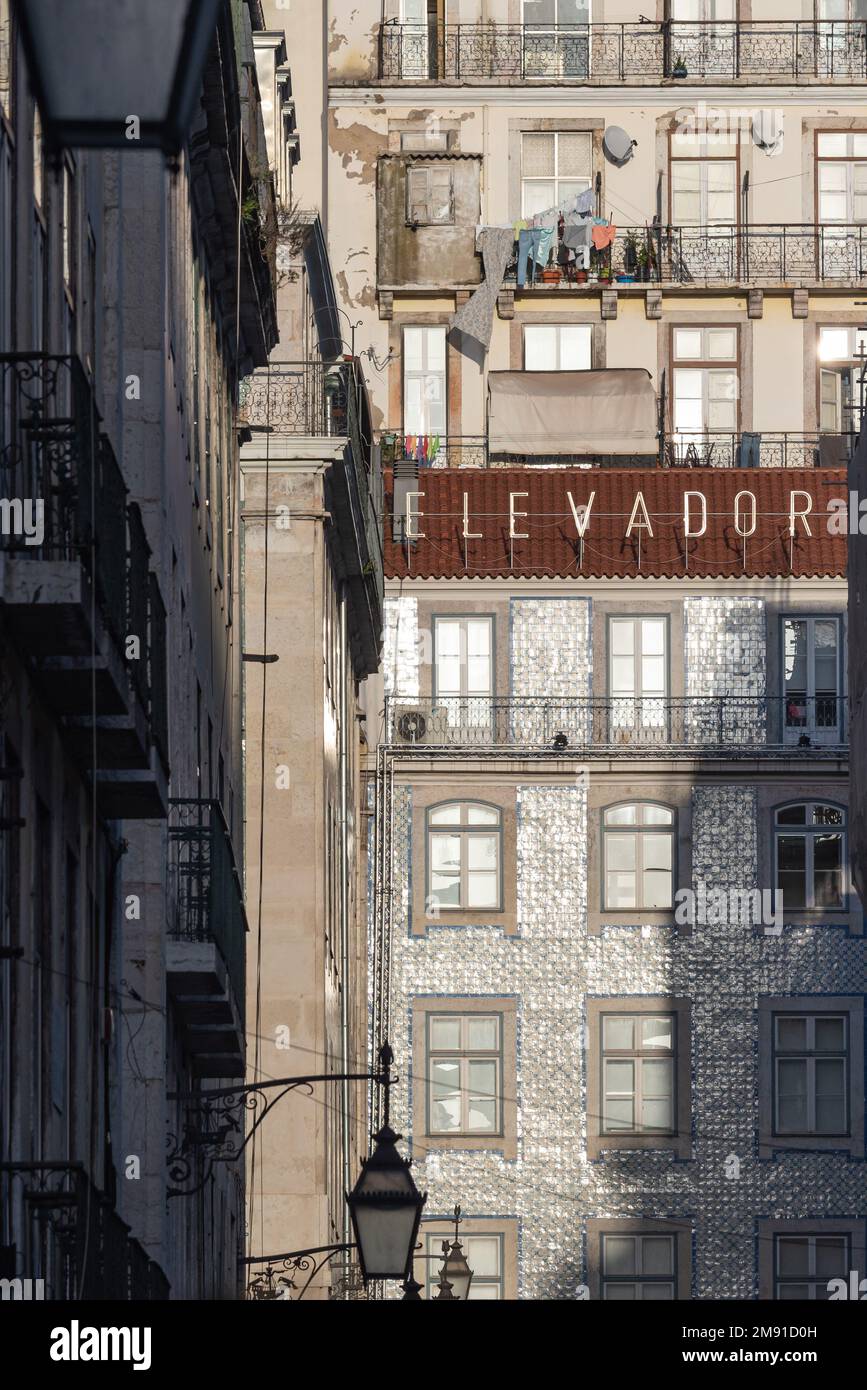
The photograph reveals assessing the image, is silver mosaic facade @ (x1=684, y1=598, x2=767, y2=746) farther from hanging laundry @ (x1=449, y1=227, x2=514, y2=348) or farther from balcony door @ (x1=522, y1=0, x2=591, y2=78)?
balcony door @ (x1=522, y1=0, x2=591, y2=78)

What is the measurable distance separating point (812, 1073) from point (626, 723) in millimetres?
6256

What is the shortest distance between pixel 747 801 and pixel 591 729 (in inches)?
108

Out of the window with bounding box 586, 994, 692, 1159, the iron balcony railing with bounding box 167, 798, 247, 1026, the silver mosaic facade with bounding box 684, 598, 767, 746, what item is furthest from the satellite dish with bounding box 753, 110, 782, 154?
the iron balcony railing with bounding box 167, 798, 247, 1026

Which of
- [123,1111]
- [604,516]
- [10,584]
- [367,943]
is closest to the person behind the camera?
[10,584]

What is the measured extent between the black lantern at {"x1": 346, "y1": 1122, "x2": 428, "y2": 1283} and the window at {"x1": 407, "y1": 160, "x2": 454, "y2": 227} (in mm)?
39683

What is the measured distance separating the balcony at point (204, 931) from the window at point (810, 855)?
28932mm

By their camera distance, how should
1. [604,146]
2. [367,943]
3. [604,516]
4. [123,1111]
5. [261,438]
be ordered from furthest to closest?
[604,146], [604,516], [367,943], [261,438], [123,1111]

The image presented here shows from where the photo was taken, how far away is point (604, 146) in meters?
56.0

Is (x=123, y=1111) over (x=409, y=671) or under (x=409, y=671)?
under

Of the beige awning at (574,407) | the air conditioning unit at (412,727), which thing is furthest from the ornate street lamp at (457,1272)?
the beige awning at (574,407)

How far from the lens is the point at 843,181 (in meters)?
55.9

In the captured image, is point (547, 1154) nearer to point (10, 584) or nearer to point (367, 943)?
point (367, 943)

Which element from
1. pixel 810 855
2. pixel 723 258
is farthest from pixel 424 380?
pixel 810 855

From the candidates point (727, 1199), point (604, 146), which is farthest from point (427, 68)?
point (727, 1199)
